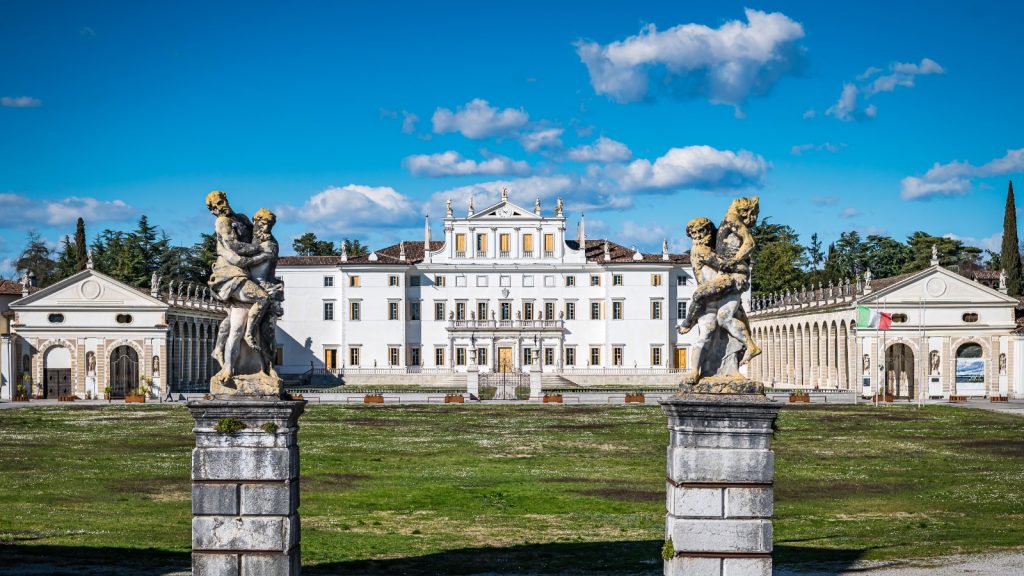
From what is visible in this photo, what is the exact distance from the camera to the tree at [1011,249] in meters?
81.7

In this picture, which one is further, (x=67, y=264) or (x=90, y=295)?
(x=67, y=264)

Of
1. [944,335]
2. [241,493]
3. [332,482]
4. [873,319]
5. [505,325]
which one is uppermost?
[873,319]

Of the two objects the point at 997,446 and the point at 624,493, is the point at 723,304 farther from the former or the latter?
the point at 997,446

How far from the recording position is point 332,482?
79.6 ft

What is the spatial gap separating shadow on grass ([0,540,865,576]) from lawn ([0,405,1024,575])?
0.06m

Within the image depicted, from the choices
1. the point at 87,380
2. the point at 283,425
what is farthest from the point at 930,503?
the point at 87,380

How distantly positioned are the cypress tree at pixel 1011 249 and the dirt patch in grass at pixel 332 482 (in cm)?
6827

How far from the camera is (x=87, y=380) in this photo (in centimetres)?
6588

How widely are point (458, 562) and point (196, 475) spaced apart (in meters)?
4.72

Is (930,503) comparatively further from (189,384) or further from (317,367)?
(317,367)

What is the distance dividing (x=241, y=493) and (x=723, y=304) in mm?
5471

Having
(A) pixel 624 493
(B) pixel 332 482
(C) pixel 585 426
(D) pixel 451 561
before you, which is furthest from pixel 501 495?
(C) pixel 585 426

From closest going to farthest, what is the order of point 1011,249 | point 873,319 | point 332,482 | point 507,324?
point 332,482 < point 873,319 < point 1011,249 < point 507,324

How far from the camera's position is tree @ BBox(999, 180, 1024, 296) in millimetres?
81688
